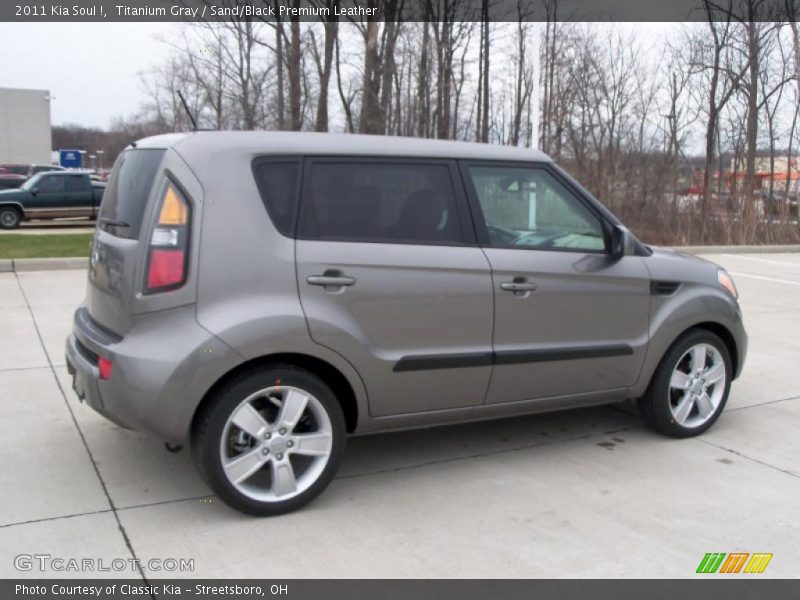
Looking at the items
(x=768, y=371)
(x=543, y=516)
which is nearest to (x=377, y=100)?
(x=768, y=371)

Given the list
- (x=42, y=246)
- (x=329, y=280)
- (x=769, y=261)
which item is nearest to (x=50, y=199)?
(x=42, y=246)

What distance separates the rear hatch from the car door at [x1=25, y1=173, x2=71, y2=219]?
716 inches

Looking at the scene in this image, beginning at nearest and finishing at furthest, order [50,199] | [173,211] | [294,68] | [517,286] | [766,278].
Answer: [173,211], [517,286], [766,278], [294,68], [50,199]

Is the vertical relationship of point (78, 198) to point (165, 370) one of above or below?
above

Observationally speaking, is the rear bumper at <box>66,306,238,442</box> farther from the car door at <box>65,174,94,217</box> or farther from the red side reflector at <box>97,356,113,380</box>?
the car door at <box>65,174,94,217</box>

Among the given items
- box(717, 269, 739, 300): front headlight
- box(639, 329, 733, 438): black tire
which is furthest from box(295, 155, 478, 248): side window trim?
box(717, 269, 739, 300): front headlight

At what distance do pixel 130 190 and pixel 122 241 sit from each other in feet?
0.97

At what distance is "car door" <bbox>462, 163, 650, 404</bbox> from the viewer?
4.16 m

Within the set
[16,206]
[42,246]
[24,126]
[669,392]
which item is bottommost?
[669,392]

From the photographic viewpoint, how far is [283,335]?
11.5ft

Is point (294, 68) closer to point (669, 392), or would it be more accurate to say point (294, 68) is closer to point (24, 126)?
point (669, 392)

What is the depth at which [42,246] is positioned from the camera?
13.8 meters

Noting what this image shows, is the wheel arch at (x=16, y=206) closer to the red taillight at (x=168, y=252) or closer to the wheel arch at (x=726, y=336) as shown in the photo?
the red taillight at (x=168, y=252)

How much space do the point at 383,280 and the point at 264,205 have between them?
670 mm
